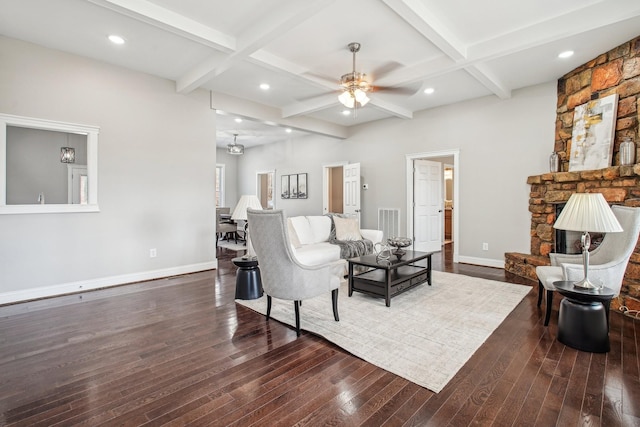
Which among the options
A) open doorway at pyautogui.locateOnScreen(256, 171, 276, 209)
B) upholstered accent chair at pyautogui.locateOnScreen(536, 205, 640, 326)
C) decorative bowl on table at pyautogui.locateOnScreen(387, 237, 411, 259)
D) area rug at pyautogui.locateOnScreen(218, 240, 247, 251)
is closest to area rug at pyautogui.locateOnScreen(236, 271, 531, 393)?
decorative bowl on table at pyautogui.locateOnScreen(387, 237, 411, 259)

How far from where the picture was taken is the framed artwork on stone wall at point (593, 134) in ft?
12.7

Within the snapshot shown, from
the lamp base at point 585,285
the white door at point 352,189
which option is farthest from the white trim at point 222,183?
the lamp base at point 585,285

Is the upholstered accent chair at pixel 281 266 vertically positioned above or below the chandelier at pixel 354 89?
below

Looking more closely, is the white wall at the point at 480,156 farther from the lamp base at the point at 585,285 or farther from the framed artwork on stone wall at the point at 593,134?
the lamp base at the point at 585,285

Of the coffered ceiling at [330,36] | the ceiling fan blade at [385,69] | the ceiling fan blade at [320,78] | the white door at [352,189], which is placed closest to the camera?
the coffered ceiling at [330,36]

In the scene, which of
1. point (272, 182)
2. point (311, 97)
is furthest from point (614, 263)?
point (272, 182)

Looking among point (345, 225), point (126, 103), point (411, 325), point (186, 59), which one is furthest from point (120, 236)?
point (411, 325)

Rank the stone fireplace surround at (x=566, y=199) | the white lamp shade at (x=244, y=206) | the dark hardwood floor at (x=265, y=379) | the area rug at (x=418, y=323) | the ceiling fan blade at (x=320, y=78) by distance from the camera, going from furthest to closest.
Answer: the ceiling fan blade at (x=320, y=78) < the white lamp shade at (x=244, y=206) < the stone fireplace surround at (x=566, y=199) < the area rug at (x=418, y=323) < the dark hardwood floor at (x=265, y=379)

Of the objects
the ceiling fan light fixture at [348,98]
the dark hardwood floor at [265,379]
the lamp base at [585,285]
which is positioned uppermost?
the ceiling fan light fixture at [348,98]

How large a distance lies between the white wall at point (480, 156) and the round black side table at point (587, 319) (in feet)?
9.70

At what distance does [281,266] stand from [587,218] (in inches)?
96.2

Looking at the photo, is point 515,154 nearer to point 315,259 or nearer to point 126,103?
point 315,259

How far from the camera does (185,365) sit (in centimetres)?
225

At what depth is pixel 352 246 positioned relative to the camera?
481 centimetres
